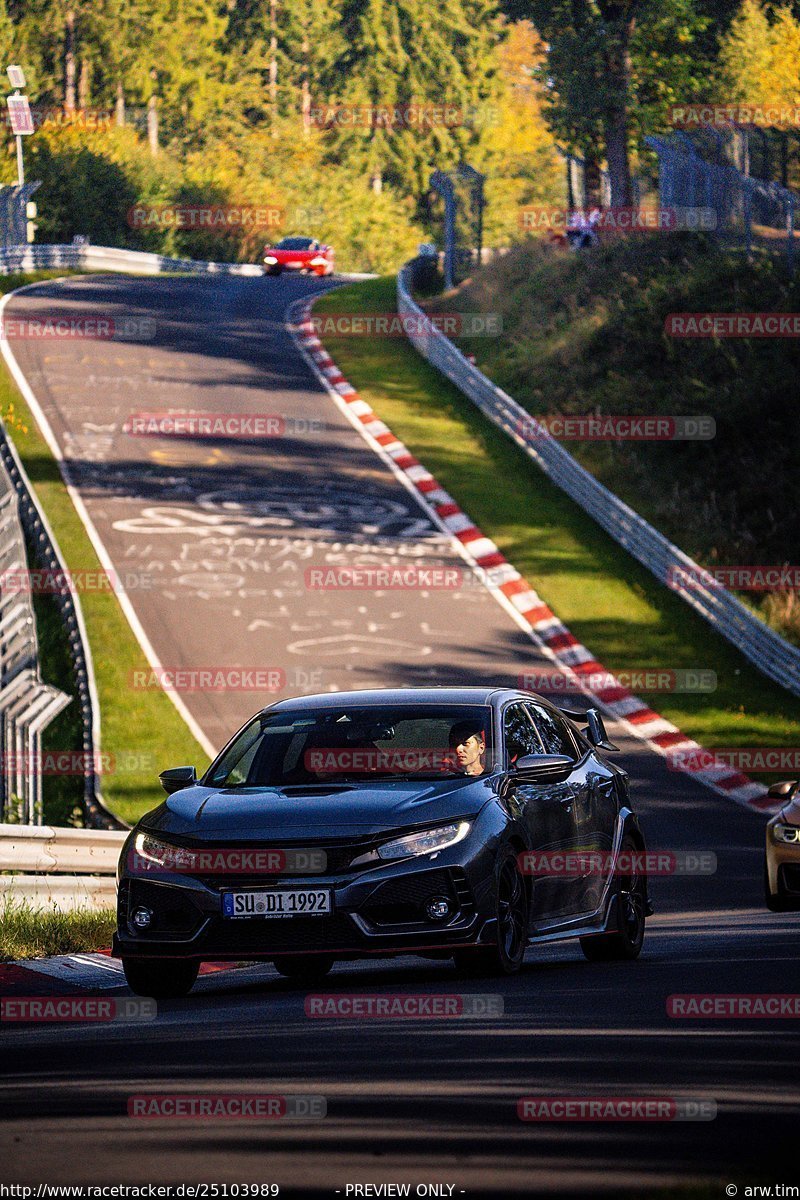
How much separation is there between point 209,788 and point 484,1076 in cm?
384

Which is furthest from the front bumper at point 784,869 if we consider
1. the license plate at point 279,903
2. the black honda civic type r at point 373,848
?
the license plate at point 279,903

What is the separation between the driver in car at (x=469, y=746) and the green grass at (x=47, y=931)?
2823 millimetres

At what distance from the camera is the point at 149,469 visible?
115ft

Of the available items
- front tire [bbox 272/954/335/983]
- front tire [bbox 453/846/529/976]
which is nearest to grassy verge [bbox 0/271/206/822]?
front tire [bbox 272/954/335/983]

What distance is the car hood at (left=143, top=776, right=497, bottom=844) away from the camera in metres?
9.30

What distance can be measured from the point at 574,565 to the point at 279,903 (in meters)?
21.5

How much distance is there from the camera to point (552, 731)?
11242 mm

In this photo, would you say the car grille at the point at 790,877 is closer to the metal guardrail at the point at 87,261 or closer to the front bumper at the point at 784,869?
the front bumper at the point at 784,869

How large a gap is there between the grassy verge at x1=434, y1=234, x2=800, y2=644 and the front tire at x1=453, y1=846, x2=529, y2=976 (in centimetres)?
1874

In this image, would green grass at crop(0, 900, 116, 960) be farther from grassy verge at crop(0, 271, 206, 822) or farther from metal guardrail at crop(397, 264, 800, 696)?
metal guardrail at crop(397, 264, 800, 696)

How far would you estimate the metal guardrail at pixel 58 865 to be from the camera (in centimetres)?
1177

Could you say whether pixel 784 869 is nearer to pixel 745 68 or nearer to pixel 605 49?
pixel 605 49

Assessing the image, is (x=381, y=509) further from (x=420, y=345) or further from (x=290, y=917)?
(x=290, y=917)

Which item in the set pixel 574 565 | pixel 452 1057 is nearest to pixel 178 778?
pixel 452 1057
